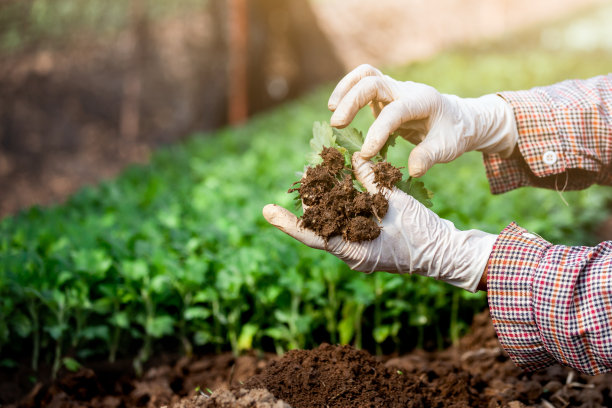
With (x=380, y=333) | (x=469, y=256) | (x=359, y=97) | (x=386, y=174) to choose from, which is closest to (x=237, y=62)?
(x=380, y=333)

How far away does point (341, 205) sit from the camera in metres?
1.75

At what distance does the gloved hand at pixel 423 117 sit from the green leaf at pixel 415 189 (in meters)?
0.04

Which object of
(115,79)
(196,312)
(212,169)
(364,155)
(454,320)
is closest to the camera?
(364,155)

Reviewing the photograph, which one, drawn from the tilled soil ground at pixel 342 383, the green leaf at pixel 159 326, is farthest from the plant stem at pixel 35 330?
the green leaf at pixel 159 326

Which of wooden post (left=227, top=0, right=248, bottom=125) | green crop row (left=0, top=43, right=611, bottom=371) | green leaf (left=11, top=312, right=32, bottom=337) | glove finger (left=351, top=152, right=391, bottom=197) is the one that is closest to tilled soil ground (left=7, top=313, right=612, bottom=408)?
green crop row (left=0, top=43, right=611, bottom=371)

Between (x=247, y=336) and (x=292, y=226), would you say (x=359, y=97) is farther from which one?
(x=247, y=336)

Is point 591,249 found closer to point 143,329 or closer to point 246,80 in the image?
point 143,329

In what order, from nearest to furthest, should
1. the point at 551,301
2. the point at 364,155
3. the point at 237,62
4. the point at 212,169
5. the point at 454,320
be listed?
1. the point at 551,301
2. the point at 364,155
3. the point at 454,320
4. the point at 212,169
5. the point at 237,62

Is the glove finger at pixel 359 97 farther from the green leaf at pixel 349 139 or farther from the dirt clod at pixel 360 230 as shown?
the dirt clod at pixel 360 230

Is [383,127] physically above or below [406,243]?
above

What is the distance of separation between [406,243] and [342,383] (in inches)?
18.7

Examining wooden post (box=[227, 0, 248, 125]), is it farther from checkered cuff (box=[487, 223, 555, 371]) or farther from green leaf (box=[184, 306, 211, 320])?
checkered cuff (box=[487, 223, 555, 371])

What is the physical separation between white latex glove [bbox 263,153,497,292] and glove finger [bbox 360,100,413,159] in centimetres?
5

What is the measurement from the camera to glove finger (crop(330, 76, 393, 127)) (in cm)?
182
